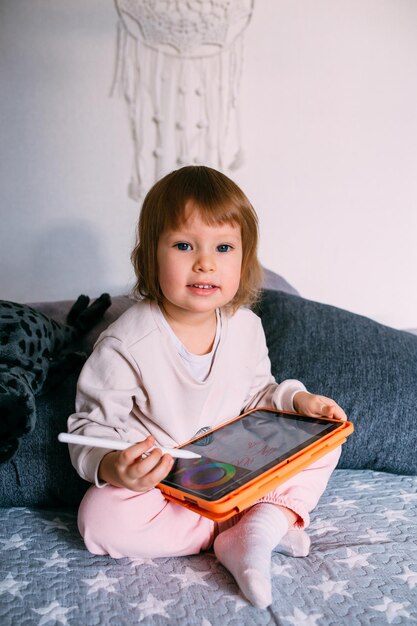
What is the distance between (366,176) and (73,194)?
0.84 m

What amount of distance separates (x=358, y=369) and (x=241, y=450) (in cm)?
37

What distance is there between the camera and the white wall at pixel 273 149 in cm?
147

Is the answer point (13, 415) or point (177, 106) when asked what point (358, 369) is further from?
point (177, 106)

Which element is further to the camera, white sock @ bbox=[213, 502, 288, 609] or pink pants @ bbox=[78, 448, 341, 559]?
pink pants @ bbox=[78, 448, 341, 559]

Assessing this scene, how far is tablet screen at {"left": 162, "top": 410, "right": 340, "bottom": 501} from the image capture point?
73 cm

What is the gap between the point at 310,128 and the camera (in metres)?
1.63

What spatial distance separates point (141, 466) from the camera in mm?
691

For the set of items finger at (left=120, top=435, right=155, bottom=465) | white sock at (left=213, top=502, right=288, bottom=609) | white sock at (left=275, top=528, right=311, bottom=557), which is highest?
finger at (left=120, top=435, right=155, bottom=465)

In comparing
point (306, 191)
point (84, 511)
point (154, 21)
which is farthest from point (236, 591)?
point (154, 21)

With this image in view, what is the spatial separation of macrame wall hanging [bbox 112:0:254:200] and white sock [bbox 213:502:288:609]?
1.01 m

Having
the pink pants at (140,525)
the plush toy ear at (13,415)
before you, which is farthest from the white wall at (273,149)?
the pink pants at (140,525)

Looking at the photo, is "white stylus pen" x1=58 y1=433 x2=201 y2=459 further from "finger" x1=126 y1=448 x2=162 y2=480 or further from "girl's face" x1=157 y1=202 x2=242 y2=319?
"girl's face" x1=157 y1=202 x2=242 y2=319

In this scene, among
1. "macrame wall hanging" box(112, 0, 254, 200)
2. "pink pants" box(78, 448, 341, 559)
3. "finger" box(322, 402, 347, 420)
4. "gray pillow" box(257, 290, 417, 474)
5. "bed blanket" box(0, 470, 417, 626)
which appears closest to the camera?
"bed blanket" box(0, 470, 417, 626)

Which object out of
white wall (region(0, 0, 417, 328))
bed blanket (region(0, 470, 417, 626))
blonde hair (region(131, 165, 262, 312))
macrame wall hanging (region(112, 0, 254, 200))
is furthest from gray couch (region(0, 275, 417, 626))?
macrame wall hanging (region(112, 0, 254, 200))
